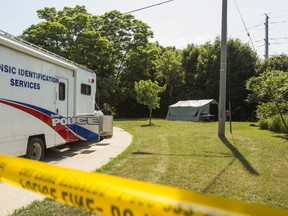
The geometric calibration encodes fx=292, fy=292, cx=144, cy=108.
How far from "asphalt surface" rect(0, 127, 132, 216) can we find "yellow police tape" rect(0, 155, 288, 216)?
289 cm

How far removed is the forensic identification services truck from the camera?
6.66 meters

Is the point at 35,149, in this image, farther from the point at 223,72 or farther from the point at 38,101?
the point at 223,72

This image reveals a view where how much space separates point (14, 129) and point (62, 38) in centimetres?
2710

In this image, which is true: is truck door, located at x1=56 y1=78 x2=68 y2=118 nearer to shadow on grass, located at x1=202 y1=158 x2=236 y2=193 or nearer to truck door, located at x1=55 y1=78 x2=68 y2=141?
truck door, located at x1=55 y1=78 x2=68 y2=141

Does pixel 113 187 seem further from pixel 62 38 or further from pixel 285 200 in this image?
pixel 62 38

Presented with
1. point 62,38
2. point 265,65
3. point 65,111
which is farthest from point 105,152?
point 265,65

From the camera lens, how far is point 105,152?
9.94m

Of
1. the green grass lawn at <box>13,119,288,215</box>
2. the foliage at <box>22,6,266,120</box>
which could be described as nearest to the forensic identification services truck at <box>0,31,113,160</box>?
the green grass lawn at <box>13,119,288,215</box>

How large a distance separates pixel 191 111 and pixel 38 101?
881 inches

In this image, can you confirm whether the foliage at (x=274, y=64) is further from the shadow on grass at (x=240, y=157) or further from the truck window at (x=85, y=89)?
the truck window at (x=85, y=89)

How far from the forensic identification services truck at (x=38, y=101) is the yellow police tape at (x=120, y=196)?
5.00 meters

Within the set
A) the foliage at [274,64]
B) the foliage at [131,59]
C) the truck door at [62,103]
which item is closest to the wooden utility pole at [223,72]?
the truck door at [62,103]

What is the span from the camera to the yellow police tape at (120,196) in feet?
4.72

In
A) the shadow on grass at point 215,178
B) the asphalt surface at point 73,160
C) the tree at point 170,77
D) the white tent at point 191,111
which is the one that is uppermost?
the tree at point 170,77
